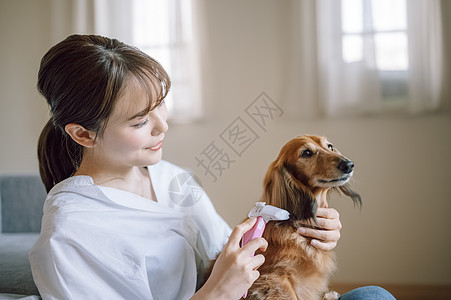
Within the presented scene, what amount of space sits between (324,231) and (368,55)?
1535mm

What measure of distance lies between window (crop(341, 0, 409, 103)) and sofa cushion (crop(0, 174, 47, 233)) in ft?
6.24

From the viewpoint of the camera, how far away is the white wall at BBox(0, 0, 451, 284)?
235 cm

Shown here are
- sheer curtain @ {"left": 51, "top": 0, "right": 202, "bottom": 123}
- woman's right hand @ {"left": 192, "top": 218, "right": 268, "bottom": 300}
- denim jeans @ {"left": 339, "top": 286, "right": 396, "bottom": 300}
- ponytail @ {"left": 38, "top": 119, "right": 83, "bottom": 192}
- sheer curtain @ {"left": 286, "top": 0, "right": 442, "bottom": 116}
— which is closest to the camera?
woman's right hand @ {"left": 192, "top": 218, "right": 268, "bottom": 300}

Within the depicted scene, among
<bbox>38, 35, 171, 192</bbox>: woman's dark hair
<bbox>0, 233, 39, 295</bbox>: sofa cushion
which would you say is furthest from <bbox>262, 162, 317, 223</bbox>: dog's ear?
<bbox>0, 233, 39, 295</bbox>: sofa cushion

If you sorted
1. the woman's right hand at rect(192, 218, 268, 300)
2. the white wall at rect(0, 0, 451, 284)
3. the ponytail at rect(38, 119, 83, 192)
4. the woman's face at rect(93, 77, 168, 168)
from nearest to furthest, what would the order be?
the woman's right hand at rect(192, 218, 268, 300)
the woman's face at rect(93, 77, 168, 168)
the ponytail at rect(38, 119, 83, 192)
the white wall at rect(0, 0, 451, 284)

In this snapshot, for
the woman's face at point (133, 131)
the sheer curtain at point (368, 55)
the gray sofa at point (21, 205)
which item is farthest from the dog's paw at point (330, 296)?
the gray sofa at point (21, 205)

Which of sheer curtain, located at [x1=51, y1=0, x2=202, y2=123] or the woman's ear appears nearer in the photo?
the woman's ear

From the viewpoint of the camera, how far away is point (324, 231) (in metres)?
1.11

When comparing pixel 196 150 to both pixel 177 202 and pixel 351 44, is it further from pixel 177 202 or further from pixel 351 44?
pixel 177 202

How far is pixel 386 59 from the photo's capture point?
231cm

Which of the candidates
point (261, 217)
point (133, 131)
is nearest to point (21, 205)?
point (133, 131)

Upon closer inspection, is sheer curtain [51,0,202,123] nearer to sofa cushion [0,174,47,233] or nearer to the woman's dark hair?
sofa cushion [0,174,47,233]

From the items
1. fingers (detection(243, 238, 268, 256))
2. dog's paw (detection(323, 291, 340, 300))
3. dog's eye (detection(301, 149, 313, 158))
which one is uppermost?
dog's eye (detection(301, 149, 313, 158))

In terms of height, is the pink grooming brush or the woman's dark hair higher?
the woman's dark hair
